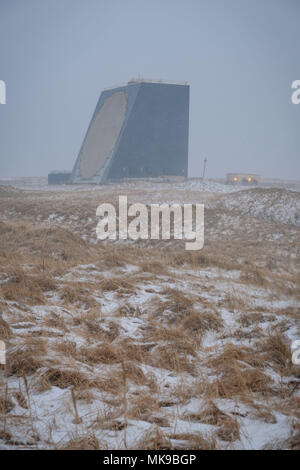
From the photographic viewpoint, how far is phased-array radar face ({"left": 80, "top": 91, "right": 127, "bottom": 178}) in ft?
129

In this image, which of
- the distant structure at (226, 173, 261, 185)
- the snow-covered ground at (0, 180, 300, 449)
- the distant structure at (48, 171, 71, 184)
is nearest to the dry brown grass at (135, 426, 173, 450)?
the snow-covered ground at (0, 180, 300, 449)

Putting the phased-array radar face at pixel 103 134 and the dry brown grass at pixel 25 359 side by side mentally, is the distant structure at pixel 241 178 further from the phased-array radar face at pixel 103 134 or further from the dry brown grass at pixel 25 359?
the dry brown grass at pixel 25 359

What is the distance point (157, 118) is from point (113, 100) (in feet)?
22.4

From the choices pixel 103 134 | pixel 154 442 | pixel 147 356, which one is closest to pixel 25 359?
pixel 147 356

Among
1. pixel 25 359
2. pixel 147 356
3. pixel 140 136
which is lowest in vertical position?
pixel 147 356

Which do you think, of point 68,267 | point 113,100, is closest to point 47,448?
point 68,267

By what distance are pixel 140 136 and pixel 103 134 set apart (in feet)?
18.9

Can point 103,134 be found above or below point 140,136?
above

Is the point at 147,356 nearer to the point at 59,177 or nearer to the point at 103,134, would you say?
the point at 103,134

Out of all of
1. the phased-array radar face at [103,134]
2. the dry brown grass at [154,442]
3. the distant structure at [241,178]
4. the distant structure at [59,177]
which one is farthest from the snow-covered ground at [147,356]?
the distant structure at [59,177]

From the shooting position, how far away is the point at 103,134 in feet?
136

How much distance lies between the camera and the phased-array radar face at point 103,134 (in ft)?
129

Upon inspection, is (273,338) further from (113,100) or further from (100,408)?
(113,100)

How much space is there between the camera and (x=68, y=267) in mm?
6711
